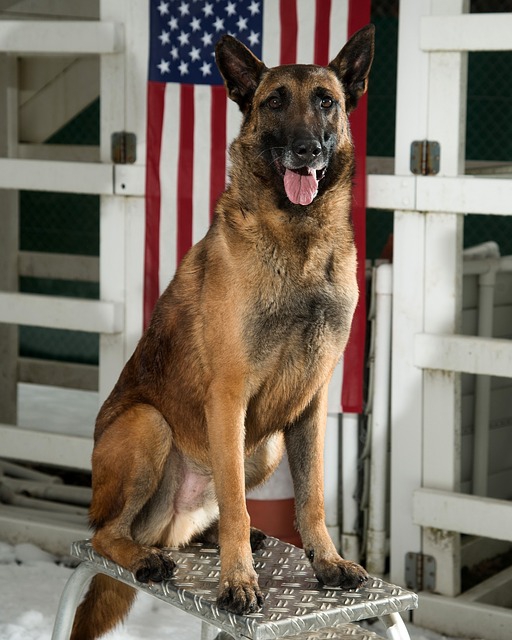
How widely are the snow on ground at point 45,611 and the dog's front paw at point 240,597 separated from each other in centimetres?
157

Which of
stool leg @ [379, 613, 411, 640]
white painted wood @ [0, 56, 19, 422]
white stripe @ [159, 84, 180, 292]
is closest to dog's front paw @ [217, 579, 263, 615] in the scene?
stool leg @ [379, 613, 411, 640]

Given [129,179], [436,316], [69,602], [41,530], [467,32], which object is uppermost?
[467,32]

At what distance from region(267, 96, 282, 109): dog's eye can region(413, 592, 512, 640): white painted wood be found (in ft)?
7.41

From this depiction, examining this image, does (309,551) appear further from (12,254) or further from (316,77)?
(12,254)

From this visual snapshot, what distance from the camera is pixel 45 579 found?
4.36m

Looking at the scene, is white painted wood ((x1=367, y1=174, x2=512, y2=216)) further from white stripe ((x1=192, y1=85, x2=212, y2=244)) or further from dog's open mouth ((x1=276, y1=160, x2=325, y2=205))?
dog's open mouth ((x1=276, y1=160, x2=325, y2=205))

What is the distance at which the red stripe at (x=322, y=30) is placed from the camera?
13.0ft

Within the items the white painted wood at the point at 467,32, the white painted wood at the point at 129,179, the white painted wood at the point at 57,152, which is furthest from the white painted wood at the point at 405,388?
the white painted wood at the point at 57,152

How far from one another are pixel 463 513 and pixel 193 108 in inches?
A: 70.9

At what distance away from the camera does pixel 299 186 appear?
7.76ft

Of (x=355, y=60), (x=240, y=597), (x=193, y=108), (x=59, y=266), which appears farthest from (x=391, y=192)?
(x=59, y=266)

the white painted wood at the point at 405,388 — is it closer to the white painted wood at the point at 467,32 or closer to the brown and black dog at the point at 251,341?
the white painted wood at the point at 467,32

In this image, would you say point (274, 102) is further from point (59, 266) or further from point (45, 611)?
point (59, 266)

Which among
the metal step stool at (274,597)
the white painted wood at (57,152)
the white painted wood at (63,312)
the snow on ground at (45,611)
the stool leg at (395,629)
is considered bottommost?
the snow on ground at (45,611)
